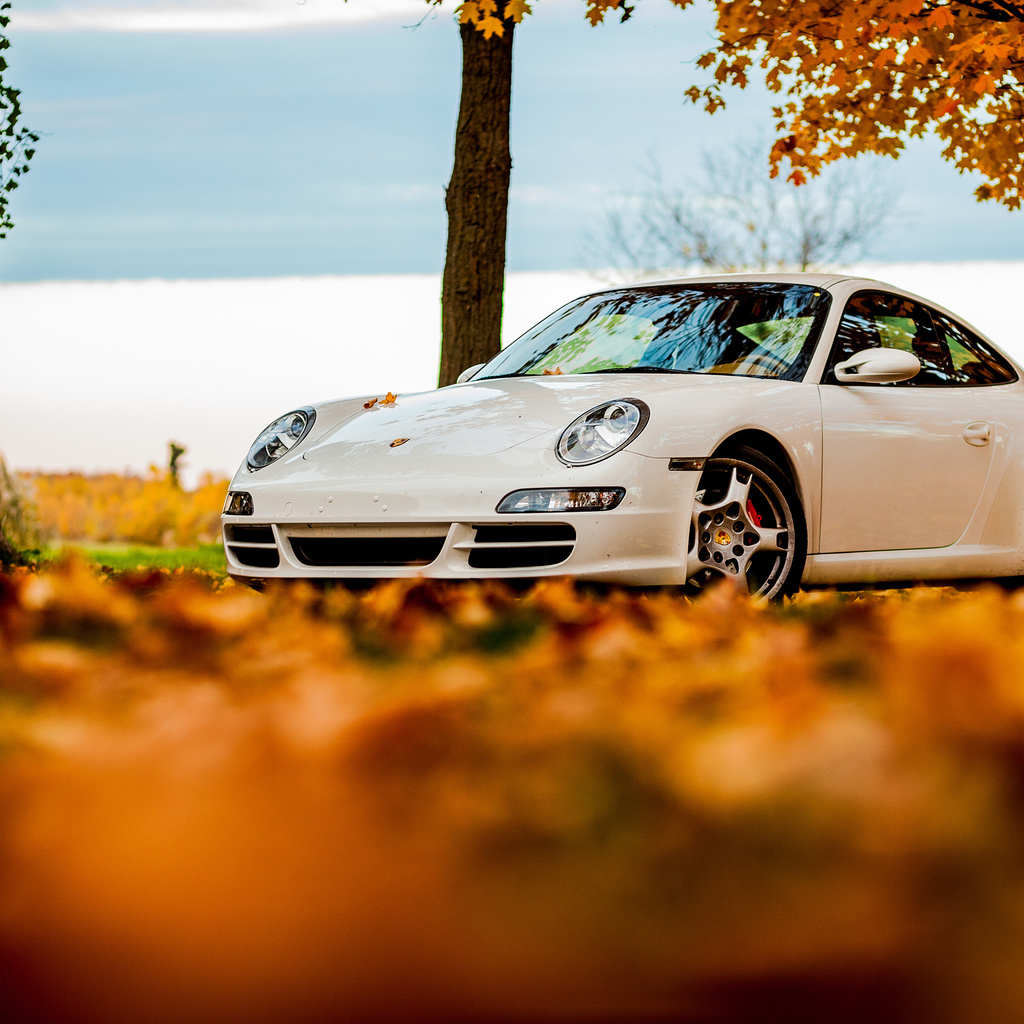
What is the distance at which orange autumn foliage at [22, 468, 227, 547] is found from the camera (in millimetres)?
14734

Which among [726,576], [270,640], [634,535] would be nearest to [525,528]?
[634,535]

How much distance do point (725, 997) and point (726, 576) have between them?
3371 mm

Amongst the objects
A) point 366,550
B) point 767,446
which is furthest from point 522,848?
point 767,446

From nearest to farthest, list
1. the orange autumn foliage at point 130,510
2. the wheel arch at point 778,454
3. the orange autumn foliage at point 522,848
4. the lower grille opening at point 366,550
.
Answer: the orange autumn foliage at point 522,848 < the lower grille opening at point 366,550 < the wheel arch at point 778,454 < the orange autumn foliage at point 130,510

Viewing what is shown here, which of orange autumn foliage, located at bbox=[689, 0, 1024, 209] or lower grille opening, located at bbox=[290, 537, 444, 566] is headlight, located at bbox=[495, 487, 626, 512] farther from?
orange autumn foliage, located at bbox=[689, 0, 1024, 209]

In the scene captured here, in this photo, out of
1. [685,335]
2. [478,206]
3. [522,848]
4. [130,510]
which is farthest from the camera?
[130,510]

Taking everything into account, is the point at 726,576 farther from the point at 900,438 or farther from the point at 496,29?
the point at 496,29

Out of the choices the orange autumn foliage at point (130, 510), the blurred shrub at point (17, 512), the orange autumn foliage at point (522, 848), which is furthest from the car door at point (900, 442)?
the orange autumn foliage at point (130, 510)

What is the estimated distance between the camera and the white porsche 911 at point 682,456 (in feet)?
14.4

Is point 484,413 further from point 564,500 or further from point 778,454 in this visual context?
point 778,454

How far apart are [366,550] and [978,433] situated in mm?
2776

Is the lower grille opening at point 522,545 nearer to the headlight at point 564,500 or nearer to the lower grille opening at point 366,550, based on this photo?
the headlight at point 564,500

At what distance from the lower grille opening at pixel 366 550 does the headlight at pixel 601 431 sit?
529 mm

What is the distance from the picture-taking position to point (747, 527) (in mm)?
4719
